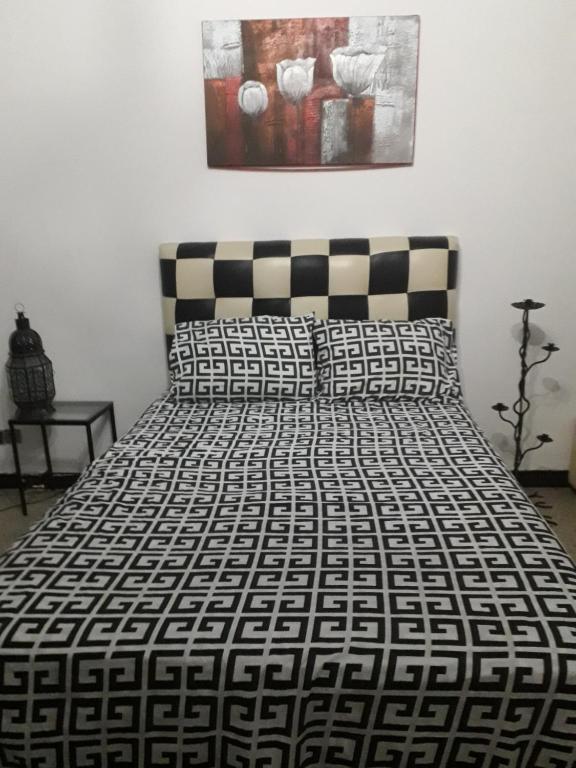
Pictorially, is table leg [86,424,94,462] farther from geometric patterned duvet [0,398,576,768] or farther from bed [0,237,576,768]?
geometric patterned duvet [0,398,576,768]

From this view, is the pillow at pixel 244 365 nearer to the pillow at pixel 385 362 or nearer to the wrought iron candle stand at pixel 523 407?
the pillow at pixel 385 362

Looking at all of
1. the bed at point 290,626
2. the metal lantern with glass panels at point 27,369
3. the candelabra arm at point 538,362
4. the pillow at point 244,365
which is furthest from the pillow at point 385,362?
the metal lantern with glass panels at point 27,369

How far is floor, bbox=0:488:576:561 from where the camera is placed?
2590mm

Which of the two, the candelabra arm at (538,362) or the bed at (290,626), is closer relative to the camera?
the bed at (290,626)

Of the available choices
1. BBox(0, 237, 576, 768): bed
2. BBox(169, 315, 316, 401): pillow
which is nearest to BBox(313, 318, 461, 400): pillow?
BBox(169, 315, 316, 401): pillow

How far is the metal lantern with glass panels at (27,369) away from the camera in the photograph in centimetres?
273

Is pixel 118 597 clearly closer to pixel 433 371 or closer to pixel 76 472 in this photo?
pixel 433 371

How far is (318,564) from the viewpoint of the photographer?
1.32m

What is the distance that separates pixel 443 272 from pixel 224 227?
1.00m

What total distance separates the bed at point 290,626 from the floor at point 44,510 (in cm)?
110

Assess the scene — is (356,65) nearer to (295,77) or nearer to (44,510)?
(295,77)

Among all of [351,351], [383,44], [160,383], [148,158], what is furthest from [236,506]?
[383,44]

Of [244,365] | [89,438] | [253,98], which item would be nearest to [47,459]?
[89,438]

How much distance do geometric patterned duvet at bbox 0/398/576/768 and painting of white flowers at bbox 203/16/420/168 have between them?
68.5 inches
